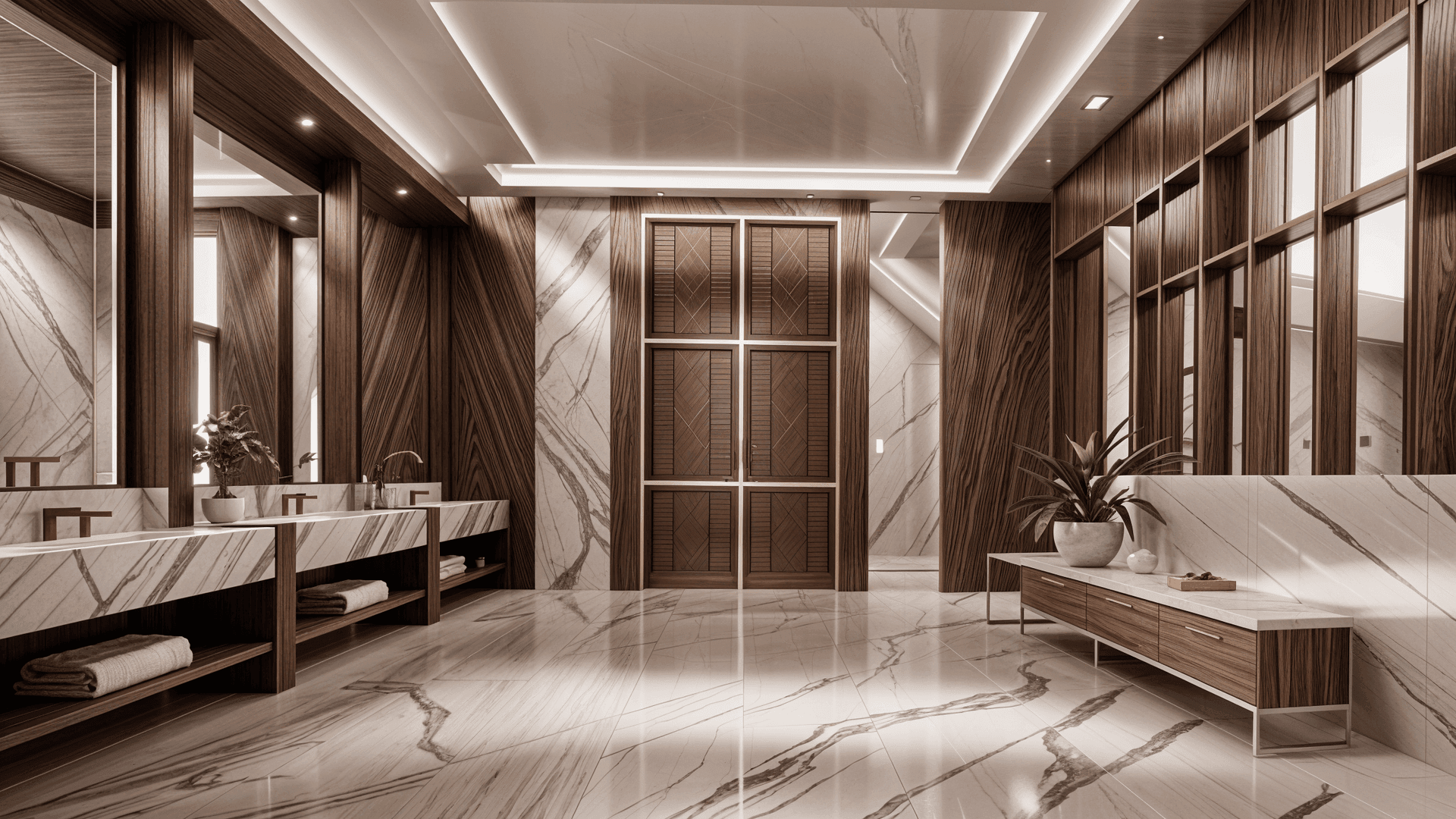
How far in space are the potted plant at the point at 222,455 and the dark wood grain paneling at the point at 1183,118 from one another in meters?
4.40

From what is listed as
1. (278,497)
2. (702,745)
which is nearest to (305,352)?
(278,497)

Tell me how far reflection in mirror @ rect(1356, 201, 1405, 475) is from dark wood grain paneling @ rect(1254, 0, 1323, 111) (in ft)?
2.09

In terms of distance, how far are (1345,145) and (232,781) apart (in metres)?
4.08

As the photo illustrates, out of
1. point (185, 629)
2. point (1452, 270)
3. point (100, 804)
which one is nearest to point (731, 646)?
point (185, 629)

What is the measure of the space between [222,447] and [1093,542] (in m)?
3.88

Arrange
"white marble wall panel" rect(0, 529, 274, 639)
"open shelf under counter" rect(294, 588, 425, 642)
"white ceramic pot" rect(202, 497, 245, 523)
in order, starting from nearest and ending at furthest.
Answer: "white marble wall panel" rect(0, 529, 274, 639)
"white ceramic pot" rect(202, 497, 245, 523)
"open shelf under counter" rect(294, 588, 425, 642)

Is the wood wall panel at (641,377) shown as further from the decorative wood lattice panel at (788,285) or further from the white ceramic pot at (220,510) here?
the white ceramic pot at (220,510)

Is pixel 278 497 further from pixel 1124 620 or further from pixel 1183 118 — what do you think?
pixel 1183 118

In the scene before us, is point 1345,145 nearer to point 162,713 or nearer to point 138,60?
point 138,60

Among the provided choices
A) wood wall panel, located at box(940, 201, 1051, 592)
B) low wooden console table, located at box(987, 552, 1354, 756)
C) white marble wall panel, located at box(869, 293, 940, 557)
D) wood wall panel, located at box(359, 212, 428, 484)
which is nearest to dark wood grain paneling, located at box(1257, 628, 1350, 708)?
low wooden console table, located at box(987, 552, 1354, 756)

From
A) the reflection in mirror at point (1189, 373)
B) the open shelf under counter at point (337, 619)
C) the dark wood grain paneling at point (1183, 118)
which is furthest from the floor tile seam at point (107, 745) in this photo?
the dark wood grain paneling at point (1183, 118)

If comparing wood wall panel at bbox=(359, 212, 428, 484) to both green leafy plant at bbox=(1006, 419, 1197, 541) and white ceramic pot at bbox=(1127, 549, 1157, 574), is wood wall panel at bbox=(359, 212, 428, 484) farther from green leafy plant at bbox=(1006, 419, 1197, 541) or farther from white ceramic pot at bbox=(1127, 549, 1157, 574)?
white ceramic pot at bbox=(1127, 549, 1157, 574)

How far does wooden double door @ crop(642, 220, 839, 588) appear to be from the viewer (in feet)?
22.0

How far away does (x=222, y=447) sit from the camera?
150 inches
